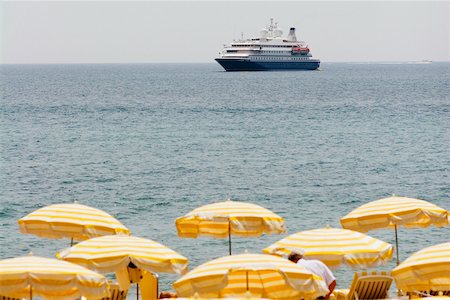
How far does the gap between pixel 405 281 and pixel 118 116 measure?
59910 millimetres

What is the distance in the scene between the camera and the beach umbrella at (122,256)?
1042 centimetres

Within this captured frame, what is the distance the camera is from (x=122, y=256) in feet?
34.3

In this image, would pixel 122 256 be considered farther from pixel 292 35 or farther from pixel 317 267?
pixel 292 35

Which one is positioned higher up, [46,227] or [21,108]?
[46,227]

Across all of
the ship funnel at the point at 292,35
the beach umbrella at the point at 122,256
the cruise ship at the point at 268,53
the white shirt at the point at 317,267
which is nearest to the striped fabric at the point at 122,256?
the beach umbrella at the point at 122,256

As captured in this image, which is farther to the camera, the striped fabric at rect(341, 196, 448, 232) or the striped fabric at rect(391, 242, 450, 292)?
the striped fabric at rect(341, 196, 448, 232)

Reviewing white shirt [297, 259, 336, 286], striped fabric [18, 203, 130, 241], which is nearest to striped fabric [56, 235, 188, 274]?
white shirt [297, 259, 336, 286]

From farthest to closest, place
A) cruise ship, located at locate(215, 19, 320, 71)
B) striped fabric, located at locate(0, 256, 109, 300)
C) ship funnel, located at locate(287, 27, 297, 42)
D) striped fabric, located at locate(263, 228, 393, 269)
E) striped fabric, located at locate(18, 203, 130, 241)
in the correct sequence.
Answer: ship funnel, located at locate(287, 27, 297, 42)
cruise ship, located at locate(215, 19, 320, 71)
striped fabric, located at locate(18, 203, 130, 241)
striped fabric, located at locate(263, 228, 393, 269)
striped fabric, located at locate(0, 256, 109, 300)

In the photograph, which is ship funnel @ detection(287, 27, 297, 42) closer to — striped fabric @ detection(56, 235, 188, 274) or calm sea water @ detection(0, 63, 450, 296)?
calm sea water @ detection(0, 63, 450, 296)

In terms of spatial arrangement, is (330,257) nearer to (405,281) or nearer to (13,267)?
(405,281)

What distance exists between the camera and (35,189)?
3130cm

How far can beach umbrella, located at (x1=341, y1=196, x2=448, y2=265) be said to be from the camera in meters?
12.7

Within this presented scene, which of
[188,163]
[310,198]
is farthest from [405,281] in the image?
[188,163]

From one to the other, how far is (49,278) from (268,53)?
15282cm
